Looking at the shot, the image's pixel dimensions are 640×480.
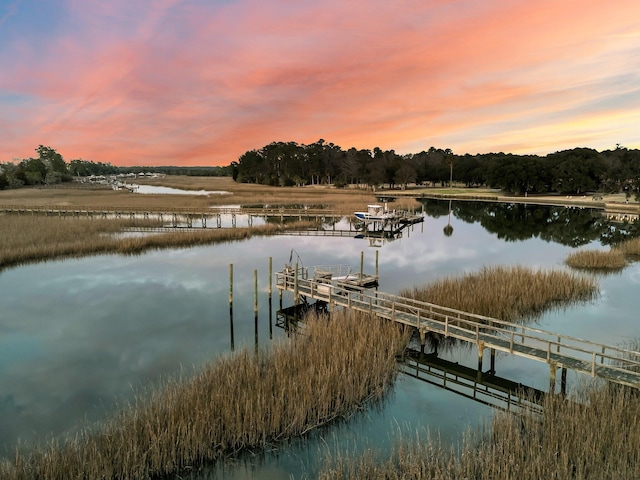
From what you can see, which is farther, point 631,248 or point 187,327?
point 631,248

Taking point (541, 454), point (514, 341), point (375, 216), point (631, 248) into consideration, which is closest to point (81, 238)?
point (375, 216)

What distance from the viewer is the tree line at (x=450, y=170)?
10994cm

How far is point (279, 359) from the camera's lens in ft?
50.5

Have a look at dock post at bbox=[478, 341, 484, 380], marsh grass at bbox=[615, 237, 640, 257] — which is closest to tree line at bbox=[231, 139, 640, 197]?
marsh grass at bbox=[615, 237, 640, 257]

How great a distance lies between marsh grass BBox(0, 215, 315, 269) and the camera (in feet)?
127

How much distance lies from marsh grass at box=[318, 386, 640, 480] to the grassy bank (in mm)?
2187

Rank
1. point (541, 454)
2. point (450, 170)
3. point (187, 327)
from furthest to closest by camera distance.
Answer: point (450, 170), point (187, 327), point (541, 454)

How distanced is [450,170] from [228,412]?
490 feet

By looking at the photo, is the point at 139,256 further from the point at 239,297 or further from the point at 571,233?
the point at 571,233

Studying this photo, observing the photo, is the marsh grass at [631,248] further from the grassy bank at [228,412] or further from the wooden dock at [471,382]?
the grassy bank at [228,412]

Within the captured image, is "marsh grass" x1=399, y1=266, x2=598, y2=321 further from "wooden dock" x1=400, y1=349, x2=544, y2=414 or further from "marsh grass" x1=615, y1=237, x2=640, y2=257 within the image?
"marsh grass" x1=615, y1=237, x2=640, y2=257

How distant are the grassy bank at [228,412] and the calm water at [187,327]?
0.65 m

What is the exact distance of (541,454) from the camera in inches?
412

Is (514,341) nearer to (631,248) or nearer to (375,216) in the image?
(631,248)
